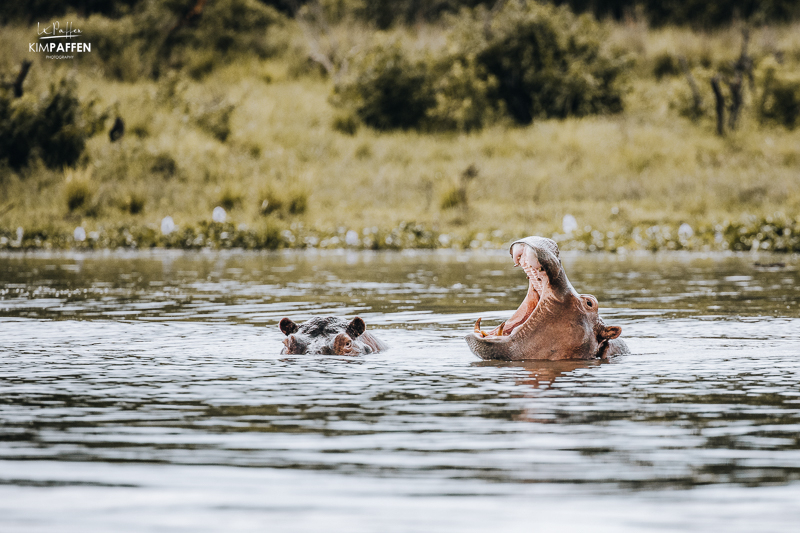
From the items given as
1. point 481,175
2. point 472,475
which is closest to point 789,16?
point 481,175

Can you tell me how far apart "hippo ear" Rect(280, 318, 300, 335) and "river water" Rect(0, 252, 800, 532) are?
231 millimetres

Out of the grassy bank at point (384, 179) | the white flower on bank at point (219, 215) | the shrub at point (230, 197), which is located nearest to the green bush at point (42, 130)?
the grassy bank at point (384, 179)

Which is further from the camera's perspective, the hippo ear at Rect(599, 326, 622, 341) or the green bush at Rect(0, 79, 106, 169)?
the green bush at Rect(0, 79, 106, 169)

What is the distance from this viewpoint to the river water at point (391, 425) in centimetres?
404

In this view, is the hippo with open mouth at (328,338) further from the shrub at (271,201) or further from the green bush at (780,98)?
the green bush at (780,98)

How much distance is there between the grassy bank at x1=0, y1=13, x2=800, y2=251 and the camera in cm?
2050

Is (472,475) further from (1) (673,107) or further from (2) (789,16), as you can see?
(2) (789,16)

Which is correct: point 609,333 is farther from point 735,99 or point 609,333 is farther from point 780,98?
point 780,98

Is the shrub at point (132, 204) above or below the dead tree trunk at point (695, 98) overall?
below

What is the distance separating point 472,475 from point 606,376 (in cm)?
266

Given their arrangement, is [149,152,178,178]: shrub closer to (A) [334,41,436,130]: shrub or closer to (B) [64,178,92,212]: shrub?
(B) [64,178,92,212]: shrub
